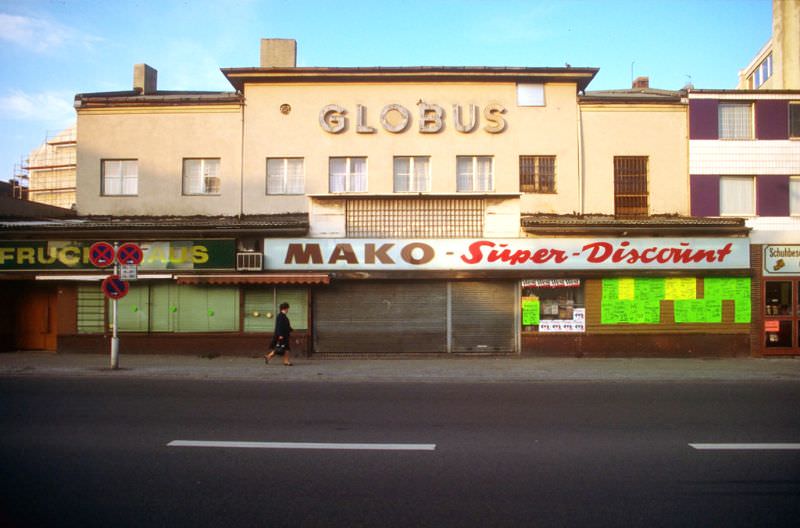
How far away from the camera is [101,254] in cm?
1438

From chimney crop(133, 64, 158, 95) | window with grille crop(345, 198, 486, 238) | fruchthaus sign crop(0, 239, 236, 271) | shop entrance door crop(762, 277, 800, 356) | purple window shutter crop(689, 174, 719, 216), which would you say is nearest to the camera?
fruchthaus sign crop(0, 239, 236, 271)

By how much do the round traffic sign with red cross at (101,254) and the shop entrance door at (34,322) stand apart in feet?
17.5

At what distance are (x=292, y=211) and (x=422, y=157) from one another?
14.7 feet

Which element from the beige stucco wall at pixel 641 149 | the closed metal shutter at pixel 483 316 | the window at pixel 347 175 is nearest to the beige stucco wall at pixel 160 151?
the window at pixel 347 175

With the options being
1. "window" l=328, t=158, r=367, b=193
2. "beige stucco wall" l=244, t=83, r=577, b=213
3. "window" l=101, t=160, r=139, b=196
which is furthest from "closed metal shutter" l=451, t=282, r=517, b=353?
"window" l=101, t=160, r=139, b=196

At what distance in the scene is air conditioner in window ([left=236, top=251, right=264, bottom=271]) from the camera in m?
16.5

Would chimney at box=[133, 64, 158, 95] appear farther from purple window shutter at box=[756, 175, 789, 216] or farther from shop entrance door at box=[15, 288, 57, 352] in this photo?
purple window shutter at box=[756, 175, 789, 216]

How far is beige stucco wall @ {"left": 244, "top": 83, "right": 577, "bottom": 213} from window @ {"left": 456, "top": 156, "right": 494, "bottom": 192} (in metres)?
0.26

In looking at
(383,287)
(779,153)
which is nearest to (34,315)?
(383,287)

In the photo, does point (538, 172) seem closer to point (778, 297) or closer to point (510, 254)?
point (510, 254)

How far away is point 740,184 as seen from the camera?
17766 millimetres

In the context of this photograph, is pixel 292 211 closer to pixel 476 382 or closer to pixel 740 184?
pixel 476 382

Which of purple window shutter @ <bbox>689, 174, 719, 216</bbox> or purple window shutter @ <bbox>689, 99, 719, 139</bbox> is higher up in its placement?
purple window shutter @ <bbox>689, 99, 719, 139</bbox>

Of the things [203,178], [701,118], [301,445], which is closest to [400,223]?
[203,178]
